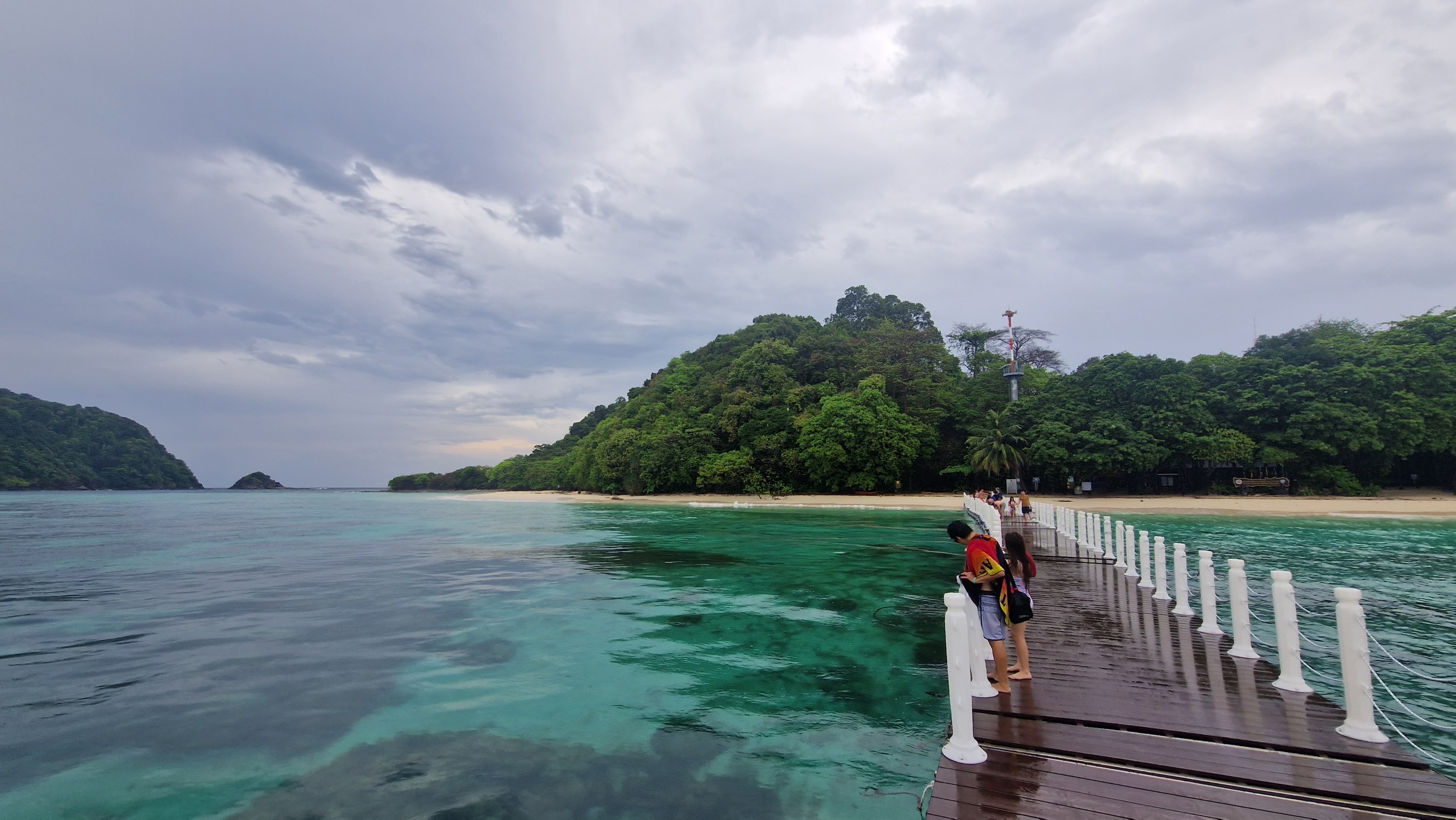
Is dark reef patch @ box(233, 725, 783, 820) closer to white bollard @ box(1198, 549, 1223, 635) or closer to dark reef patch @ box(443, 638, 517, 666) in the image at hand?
dark reef patch @ box(443, 638, 517, 666)

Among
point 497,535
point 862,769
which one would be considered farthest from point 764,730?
point 497,535

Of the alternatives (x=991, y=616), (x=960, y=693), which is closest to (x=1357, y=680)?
(x=991, y=616)

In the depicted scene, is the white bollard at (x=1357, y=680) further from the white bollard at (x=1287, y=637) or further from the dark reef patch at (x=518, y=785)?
the dark reef patch at (x=518, y=785)

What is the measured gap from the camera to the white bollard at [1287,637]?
6.21 m

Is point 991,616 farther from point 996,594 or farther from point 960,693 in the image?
point 960,693

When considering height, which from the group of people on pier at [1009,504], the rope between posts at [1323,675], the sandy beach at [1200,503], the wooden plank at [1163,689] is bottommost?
the rope between posts at [1323,675]

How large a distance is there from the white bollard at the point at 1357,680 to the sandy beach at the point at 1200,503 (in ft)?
133

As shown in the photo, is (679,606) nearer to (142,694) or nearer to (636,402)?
(142,694)

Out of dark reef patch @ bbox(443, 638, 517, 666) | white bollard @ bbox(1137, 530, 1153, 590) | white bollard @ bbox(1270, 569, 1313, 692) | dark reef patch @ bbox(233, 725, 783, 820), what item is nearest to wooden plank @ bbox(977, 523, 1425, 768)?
white bollard @ bbox(1270, 569, 1313, 692)

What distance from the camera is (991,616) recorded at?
20.8 ft

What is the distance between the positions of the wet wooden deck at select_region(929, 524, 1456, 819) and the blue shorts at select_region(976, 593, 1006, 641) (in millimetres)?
586

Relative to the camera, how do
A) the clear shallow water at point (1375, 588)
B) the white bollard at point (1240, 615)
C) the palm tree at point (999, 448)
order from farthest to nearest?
1. the palm tree at point (999, 448)
2. the clear shallow water at point (1375, 588)
3. the white bollard at point (1240, 615)

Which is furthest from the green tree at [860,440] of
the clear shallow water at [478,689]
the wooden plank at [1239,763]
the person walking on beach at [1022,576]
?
the wooden plank at [1239,763]

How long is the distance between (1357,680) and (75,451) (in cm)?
17213
